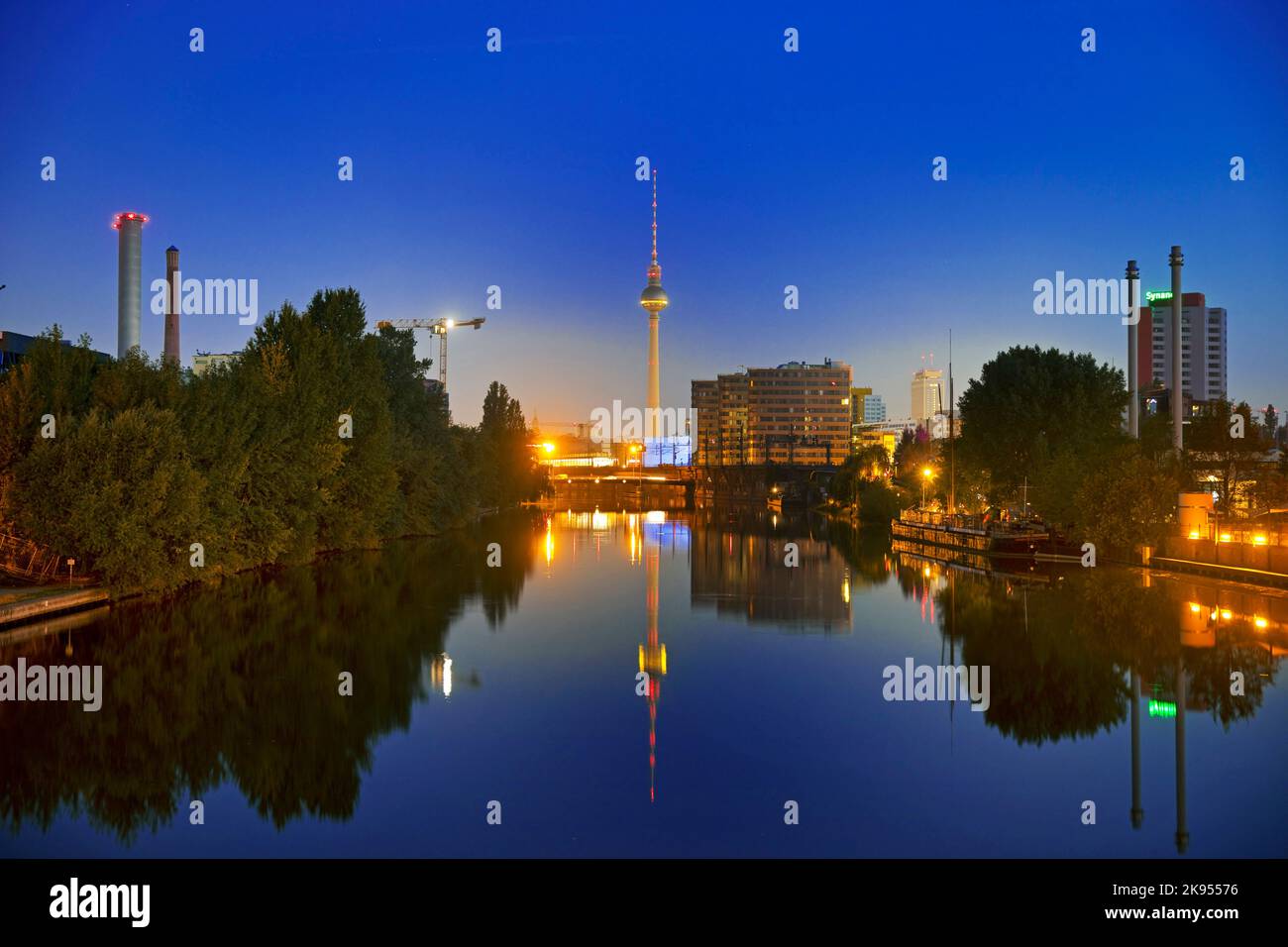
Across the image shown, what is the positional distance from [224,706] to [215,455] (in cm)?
1762

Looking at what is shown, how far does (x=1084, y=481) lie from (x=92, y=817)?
133 ft

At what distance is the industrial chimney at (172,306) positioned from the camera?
6353 centimetres

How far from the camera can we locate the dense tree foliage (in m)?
26.9

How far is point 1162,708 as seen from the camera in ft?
55.3

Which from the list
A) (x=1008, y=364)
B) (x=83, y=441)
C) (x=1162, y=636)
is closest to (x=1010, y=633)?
(x=1162, y=636)

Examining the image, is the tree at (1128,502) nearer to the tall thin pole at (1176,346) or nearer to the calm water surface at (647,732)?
the tall thin pole at (1176,346)

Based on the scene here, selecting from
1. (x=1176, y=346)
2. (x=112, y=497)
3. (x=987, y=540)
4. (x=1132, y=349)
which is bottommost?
(x=987, y=540)

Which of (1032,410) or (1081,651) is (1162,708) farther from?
(1032,410)

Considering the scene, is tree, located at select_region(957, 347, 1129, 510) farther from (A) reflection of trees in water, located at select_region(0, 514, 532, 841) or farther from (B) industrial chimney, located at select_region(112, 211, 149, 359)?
(B) industrial chimney, located at select_region(112, 211, 149, 359)

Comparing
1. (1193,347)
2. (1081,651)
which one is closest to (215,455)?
(1081,651)
